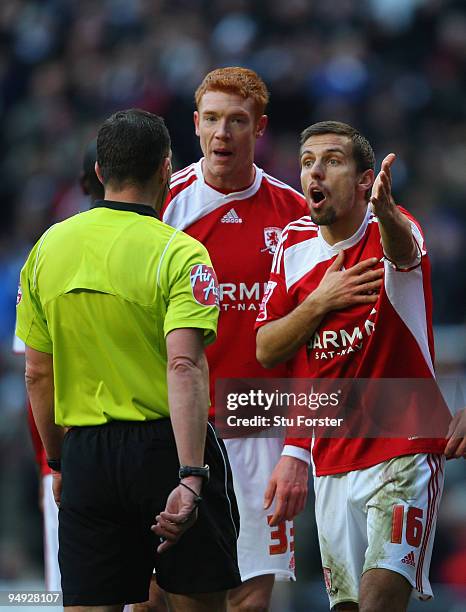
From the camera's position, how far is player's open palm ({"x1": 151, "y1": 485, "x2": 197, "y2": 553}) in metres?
3.95

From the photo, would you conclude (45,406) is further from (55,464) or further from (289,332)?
(289,332)

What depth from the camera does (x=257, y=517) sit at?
5723mm

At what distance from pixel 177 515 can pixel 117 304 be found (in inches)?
27.7

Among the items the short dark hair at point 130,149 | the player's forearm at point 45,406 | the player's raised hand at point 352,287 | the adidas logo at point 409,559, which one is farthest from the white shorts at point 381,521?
the short dark hair at point 130,149

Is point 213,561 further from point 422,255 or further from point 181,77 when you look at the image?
point 181,77

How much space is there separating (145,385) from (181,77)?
8868 mm

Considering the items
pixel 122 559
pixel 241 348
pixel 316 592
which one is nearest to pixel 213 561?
pixel 122 559

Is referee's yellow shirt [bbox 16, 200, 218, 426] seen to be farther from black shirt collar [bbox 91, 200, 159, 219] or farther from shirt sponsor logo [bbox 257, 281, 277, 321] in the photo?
shirt sponsor logo [bbox 257, 281, 277, 321]

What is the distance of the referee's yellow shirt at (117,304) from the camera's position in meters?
4.09

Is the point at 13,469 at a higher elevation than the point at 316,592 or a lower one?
higher

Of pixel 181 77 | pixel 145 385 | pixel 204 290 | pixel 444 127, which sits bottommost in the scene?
pixel 145 385

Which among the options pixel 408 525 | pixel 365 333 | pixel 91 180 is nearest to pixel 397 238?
pixel 365 333

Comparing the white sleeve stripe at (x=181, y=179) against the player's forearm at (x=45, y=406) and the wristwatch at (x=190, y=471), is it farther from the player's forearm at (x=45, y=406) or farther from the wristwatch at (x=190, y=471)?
the wristwatch at (x=190, y=471)

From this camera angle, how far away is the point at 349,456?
4883mm
